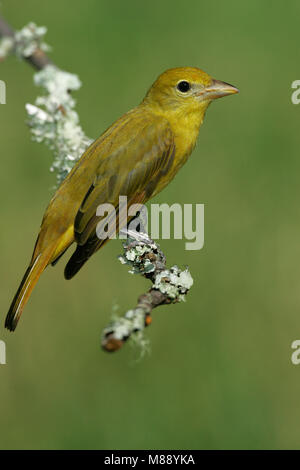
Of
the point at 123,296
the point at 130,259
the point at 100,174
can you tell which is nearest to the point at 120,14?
the point at 123,296

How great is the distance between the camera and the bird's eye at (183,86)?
4.75 meters

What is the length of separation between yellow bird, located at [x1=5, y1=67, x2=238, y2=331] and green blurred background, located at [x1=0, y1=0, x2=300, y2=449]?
79 centimetres

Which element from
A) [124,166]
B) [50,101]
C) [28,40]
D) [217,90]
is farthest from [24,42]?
[217,90]

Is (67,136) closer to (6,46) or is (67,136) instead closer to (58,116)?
(58,116)

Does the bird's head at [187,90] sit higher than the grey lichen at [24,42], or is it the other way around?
A: the bird's head at [187,90]

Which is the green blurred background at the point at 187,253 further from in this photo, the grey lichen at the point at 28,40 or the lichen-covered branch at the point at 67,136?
the grey lichen at the point at 28,40

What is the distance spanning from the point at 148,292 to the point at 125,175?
1175mm

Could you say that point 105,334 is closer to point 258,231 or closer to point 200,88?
point 200,88

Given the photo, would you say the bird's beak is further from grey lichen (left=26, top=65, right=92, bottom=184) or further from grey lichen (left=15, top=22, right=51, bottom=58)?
grey lichen (left=15, top=22, right=51, bottom=58)

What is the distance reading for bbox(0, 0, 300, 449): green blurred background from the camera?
5.48m

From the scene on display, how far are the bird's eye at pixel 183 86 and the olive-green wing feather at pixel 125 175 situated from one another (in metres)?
0.22

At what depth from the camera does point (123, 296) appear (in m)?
5.94

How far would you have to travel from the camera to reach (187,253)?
611cm

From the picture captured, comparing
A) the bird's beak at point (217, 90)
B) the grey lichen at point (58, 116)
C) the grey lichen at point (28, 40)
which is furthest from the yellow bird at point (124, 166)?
the grey lichen at point (28, 40)
